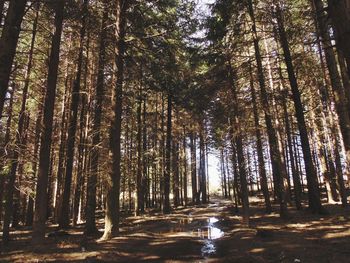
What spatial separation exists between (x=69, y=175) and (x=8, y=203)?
3902 millimetres

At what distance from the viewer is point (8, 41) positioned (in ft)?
18.5

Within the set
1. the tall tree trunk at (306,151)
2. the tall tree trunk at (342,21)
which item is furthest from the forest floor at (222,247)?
the tall tree trunk at (342,21)

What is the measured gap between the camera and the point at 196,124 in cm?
3850

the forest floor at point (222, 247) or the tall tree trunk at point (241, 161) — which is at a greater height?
the tall tree trunk at point (241, 161)

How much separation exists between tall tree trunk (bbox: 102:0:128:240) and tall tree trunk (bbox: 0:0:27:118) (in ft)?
23.6

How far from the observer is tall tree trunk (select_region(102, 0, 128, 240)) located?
1268 cm

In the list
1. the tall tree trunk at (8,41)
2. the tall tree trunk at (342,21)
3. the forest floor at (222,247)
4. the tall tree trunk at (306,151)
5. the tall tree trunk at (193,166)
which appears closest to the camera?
the tall tree trunk at (342,21)

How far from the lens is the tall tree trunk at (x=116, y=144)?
41.6 feet

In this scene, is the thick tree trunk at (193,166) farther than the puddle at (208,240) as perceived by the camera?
Yes

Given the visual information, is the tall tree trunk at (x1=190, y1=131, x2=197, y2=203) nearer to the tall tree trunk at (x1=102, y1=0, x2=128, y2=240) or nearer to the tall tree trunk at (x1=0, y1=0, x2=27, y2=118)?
the tall tree trunk at (x1=102, y1=0, x2=128, y2=240)

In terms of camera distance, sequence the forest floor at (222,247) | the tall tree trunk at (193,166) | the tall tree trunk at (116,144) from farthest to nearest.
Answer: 1. the tall tree trunk at (193,166)
2. the tall tree trunk at (116,144)
3. the forest floor at (222,247)

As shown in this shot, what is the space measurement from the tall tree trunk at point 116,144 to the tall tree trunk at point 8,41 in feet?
23.6

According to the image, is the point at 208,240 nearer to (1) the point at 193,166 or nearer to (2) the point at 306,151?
(2) the point at 306,151

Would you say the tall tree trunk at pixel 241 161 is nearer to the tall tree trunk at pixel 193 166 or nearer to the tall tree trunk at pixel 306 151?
the tall tree trunk at pixel 306 151
